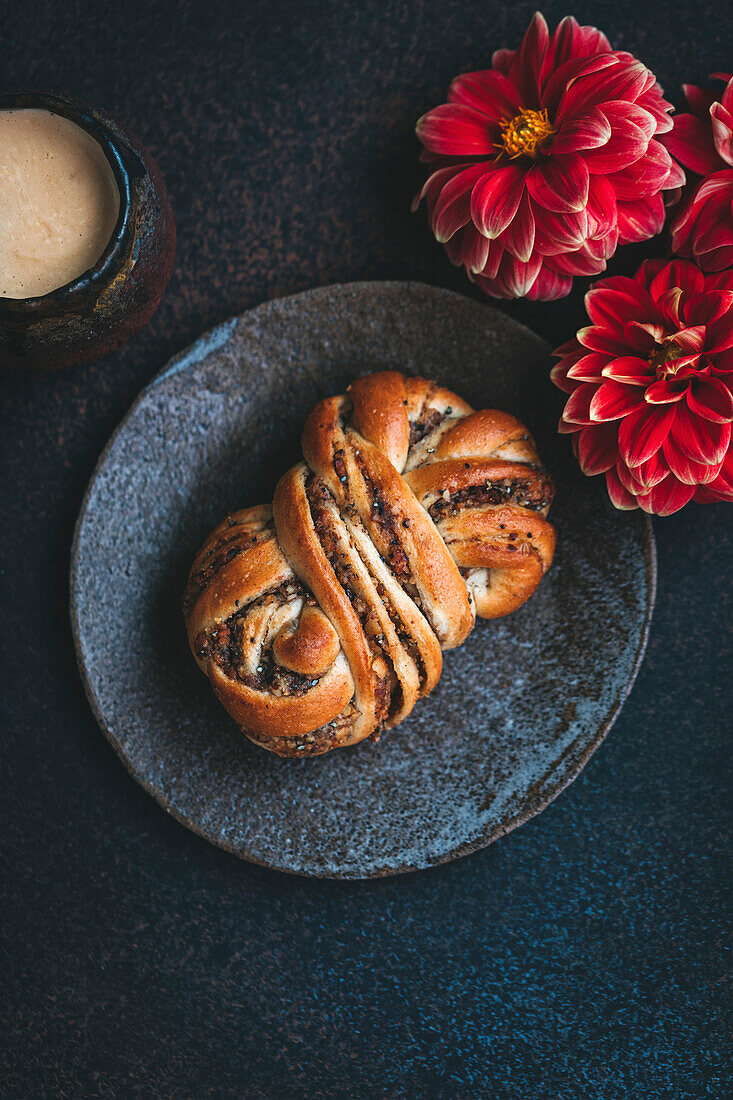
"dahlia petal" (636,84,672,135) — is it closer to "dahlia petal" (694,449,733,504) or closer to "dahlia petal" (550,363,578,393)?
"dahlia petal" (550,363,578,393)

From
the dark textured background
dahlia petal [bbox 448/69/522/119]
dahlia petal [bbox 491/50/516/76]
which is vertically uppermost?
dahlia petal [bbox 491/50/516/76]

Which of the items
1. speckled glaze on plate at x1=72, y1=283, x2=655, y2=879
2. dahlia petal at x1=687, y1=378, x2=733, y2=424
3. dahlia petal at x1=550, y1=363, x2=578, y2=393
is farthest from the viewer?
speckled glaze on plate at x1=72, y1=283, x2=655, y2=879

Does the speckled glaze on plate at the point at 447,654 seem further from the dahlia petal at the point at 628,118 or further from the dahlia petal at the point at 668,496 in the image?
the dahlia petal at the point at 628,118

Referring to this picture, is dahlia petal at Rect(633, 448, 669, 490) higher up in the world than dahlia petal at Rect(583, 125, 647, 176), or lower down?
lower down

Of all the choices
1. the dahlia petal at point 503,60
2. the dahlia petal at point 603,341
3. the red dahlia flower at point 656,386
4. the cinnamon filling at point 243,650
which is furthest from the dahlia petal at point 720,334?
the cinnamon filling at point 243,650

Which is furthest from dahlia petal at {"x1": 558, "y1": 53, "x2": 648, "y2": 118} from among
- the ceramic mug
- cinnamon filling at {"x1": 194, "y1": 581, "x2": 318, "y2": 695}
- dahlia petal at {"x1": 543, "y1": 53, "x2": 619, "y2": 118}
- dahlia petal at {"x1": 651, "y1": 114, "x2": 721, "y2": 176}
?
cinnamon filling at {"x1": 194, "y1": 581, "x2": 318, "y2": 695}

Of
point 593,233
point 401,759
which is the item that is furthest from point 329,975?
point 593,233

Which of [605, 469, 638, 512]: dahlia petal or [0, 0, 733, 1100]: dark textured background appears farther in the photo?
[0, 0, 733, 1100]: dark textured background
